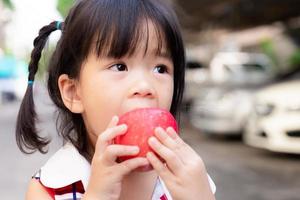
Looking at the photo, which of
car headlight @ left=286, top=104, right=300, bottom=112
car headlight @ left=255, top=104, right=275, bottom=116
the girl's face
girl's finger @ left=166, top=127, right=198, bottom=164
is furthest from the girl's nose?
car headlight @ left=255, top=104, right=275, bottom=116

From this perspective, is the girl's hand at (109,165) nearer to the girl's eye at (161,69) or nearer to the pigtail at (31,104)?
the girl's eye at (161,69)

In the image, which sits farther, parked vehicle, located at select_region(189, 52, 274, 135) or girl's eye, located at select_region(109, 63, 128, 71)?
parked vehicle, located at select_region(189, 52, 274, 135)

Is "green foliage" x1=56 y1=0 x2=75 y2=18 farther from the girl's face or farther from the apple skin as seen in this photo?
the apple skin

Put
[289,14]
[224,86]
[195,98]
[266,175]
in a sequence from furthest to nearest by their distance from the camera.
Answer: [289,14]
[195,98]
[224,86]
[266,175]

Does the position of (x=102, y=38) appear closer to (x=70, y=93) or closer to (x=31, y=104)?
(x=70, y=93)

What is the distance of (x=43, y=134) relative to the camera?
5.81ft

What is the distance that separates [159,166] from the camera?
110 cm

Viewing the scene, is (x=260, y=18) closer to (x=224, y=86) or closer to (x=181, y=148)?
(x=224, y=86)

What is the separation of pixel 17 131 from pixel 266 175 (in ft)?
16.6

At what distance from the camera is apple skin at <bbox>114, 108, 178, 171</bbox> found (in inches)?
43.9

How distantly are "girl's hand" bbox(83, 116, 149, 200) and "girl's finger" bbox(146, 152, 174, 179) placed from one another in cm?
1

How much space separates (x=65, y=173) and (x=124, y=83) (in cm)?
28

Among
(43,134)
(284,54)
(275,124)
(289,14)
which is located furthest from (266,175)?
(284,54)

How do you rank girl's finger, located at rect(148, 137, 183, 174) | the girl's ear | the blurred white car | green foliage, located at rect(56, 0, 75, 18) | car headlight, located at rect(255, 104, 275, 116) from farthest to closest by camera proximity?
car headlight, located at rect(255, 104, 275, 116) < the blurred white car < green foliage, located at rect(56, 0, 75, 18) < the girl's ear < girl's finger, located at rect(148, 137, 183, 174)
